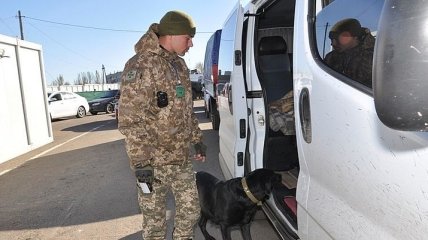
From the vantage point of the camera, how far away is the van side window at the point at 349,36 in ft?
5.00

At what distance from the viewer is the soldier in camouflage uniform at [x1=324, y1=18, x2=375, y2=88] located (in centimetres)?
154

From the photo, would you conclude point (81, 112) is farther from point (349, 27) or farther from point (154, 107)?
point (349, 27)

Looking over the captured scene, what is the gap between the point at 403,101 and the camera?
855mm

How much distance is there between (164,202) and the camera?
2.88 meters

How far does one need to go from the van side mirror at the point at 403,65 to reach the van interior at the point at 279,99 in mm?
1780

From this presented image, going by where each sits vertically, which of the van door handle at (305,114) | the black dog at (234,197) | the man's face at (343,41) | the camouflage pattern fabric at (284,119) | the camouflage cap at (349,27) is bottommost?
the black dog at (234,197)

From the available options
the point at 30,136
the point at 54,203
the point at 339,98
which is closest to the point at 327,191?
the point at 339,98

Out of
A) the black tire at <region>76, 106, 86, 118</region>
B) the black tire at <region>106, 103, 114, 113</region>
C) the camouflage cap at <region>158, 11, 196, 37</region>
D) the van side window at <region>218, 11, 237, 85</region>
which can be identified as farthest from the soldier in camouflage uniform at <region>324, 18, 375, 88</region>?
the black tire at <region>106, 103, 114, 113</region>

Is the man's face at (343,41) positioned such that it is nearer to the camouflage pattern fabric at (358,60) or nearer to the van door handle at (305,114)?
the camouflage pattern fabric at (358,60)

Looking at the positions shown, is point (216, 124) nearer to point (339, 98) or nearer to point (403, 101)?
point (339, 98)

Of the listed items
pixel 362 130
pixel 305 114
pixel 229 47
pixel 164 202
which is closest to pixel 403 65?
pixel 362 130

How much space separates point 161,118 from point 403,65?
6.58 feet

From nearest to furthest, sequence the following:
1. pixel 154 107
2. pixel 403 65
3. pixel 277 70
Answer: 1. pixel 403 65
2. pixel 154 107
3. pixel 277 70

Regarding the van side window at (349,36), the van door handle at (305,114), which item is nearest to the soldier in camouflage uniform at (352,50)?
the van side window at (349,36)
